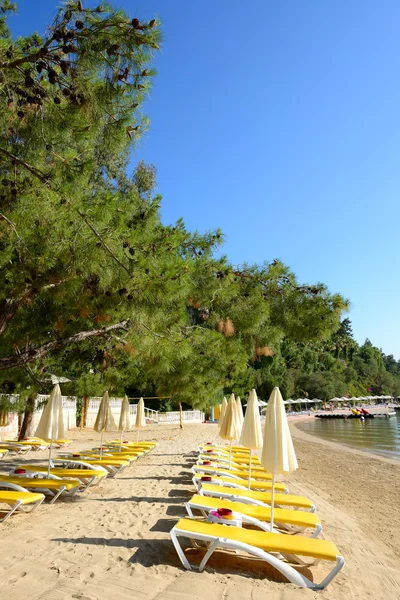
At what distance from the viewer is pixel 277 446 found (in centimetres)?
415

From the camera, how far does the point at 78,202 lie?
3.92 metres

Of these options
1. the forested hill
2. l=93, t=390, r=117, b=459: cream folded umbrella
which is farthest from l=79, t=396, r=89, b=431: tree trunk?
the forested hill

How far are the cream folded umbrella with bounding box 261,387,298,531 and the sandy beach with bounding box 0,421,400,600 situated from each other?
0.90 metres

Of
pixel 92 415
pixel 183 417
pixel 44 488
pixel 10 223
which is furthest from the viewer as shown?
pixel 183 417

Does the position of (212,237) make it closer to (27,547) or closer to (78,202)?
(78,202)

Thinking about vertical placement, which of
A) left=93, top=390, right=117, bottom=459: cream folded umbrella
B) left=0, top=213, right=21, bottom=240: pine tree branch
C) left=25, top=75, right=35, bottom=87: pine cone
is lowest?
left=93, top=390, right=117, bottom=459: cream folded umbrella

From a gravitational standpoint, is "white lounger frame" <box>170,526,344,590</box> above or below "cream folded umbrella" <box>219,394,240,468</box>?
below

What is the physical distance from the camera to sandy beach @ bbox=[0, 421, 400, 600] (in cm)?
307

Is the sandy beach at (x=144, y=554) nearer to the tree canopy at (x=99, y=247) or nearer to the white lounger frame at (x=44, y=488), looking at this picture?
the white lounger frame at (x=44, y=488)

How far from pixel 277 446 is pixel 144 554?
1.63 m

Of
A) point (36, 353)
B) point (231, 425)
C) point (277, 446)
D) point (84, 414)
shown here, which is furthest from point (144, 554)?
point (84, 414)

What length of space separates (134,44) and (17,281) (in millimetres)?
2870

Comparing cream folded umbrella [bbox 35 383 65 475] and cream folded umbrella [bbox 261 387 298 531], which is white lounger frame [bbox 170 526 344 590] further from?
cream folded umbrella [bbox 35 383 65 475]

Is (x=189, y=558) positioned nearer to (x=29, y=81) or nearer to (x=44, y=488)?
(x=44, y=488)
